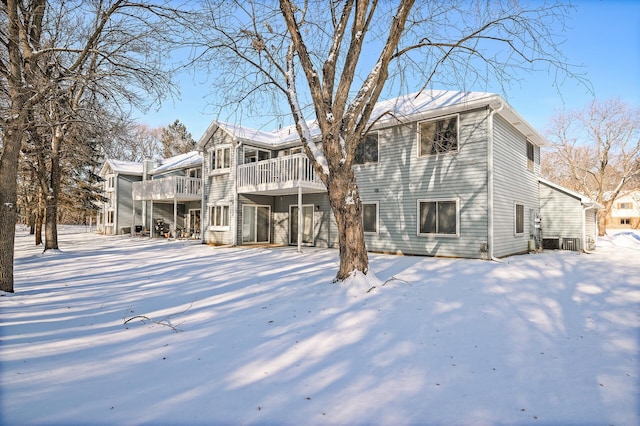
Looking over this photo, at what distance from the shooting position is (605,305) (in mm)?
5504

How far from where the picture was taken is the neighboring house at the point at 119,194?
27062 millimetres

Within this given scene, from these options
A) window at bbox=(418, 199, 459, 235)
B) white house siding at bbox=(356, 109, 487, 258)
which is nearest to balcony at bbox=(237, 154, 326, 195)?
white house siding at bbox=(356, 109, 487, 258)

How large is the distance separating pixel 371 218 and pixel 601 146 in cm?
2500

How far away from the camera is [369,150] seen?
14.0m

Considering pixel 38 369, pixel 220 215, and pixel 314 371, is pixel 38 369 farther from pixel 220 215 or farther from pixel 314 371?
pixel 220 215

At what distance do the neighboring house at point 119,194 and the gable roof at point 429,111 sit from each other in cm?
1413

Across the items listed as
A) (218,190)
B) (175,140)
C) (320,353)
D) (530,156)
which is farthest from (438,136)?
(175,140)

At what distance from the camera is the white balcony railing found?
549 inches

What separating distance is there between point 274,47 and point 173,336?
21.7ft

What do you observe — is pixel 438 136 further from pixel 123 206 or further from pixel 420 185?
pixel 123 206

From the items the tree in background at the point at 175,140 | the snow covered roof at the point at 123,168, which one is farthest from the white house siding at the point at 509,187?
the tree in background at the point at 175,140

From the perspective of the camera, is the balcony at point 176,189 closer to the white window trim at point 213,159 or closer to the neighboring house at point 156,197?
the neighboring house at point 156,197

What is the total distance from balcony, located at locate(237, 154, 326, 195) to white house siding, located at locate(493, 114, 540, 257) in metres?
6.71

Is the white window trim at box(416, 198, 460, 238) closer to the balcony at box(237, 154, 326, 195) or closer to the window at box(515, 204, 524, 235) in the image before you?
the window at box(515, 204, 524, 235)
